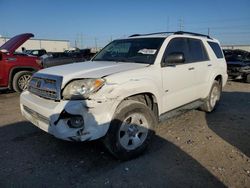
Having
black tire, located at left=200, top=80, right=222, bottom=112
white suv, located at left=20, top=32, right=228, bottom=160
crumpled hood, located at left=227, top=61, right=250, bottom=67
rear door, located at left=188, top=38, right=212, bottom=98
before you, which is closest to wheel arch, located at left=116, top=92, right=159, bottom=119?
white suv, located at left=20, top=32, right=228, bottom=160

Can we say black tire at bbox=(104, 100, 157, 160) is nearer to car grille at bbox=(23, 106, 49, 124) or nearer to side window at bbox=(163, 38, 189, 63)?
car grille at bbox=(23, 106, 49, 124)

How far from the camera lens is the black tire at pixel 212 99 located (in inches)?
230

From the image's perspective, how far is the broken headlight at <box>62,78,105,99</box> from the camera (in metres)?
3.16

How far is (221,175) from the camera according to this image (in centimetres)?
323

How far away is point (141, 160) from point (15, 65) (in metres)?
6.25

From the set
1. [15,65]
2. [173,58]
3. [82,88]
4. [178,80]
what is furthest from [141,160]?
[15,65]

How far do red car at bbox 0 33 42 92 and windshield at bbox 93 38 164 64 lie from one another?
4.13m

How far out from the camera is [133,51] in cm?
457

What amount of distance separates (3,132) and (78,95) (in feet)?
8.23

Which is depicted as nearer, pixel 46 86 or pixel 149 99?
pixel 46 86

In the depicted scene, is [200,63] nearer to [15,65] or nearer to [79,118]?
[79,118]

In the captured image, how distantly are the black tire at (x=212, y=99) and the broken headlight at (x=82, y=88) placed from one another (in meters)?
3.35

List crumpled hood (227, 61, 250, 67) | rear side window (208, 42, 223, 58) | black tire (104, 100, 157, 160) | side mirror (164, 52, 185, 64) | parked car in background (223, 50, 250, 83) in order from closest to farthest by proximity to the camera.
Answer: black tire (104, 100, 157, 160), side mirror (164, 52, 185, 64), rear side window (208, 42, 223, 58), parked car in background (223, 50, 250, 83), crumpled hood (227, 61, 250, 67)

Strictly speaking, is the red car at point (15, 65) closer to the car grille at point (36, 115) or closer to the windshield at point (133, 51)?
the windshield at point (133, 51)
